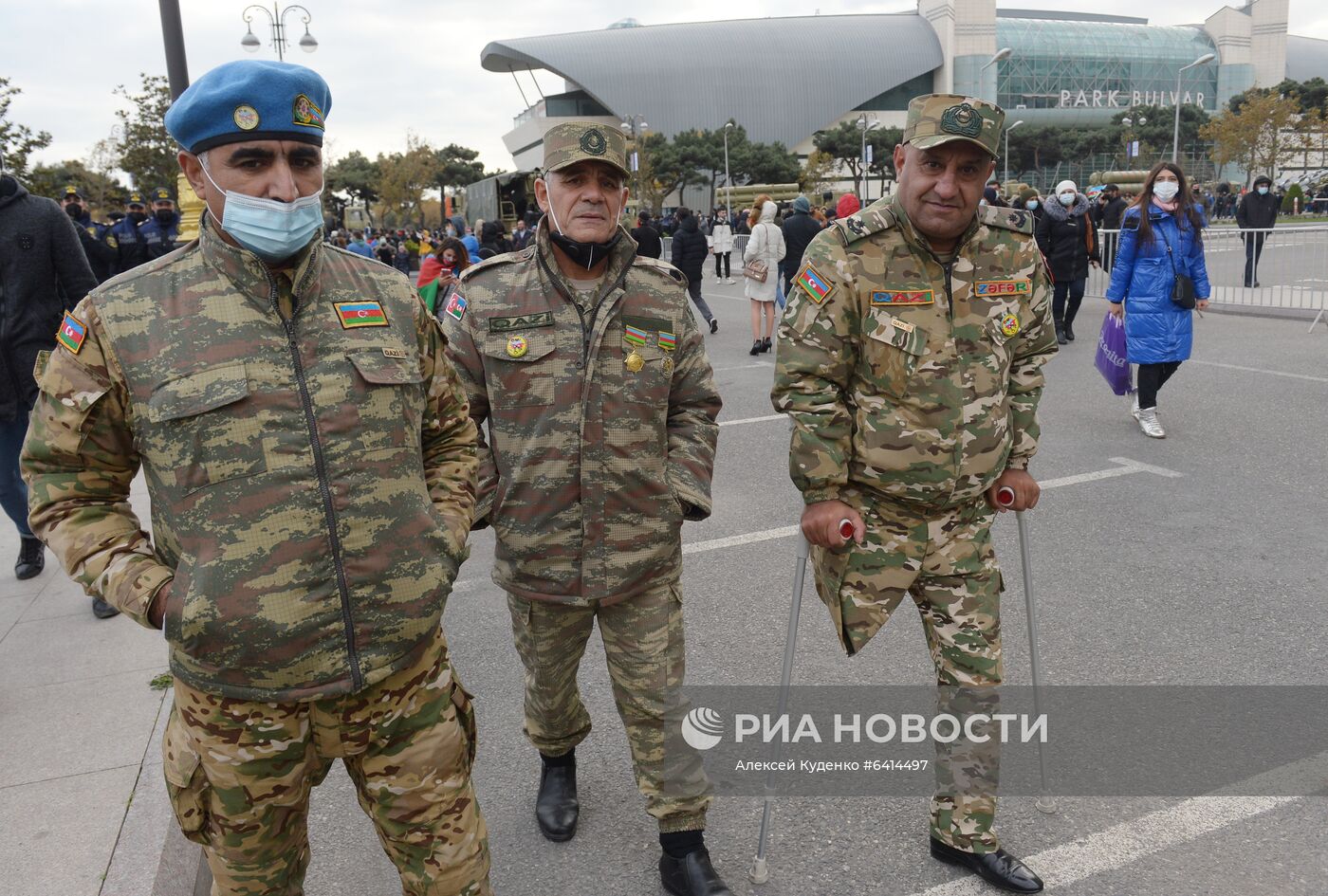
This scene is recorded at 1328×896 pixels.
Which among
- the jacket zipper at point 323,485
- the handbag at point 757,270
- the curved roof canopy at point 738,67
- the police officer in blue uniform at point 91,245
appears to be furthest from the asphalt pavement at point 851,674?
the curved roof canopy at point 738,67

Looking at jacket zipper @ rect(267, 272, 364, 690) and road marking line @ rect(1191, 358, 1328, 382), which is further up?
jacket zipper @ rect(267, 272, 364, 690)

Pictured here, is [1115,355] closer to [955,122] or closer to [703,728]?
[955,122]

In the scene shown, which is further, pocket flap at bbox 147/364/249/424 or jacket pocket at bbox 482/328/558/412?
jacket pocket at bbox 482/328/558/412

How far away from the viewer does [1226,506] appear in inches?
224

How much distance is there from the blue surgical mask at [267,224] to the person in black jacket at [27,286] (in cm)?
355

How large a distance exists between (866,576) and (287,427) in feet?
5.25

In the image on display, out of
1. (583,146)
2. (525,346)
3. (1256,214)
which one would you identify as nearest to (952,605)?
(525,346)

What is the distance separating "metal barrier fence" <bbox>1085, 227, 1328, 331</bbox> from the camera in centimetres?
1355

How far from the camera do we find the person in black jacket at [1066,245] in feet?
38.3

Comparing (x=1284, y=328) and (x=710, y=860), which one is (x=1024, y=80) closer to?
(x=1284, y=328)

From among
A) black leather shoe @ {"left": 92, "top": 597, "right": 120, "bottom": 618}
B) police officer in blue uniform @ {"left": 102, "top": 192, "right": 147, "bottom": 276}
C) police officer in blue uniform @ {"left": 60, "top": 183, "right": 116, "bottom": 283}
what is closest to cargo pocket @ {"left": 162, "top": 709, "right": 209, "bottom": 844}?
black leather shoe @ {"left": 92, "top": 597, "right": 120, "bottom": 618}

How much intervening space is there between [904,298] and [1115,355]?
5.43 metres

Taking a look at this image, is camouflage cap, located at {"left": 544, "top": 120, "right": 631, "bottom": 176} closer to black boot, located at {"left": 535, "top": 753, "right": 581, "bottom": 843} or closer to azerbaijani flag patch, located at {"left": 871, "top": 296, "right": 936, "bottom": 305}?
azerbaijani flag patch, located at {"left": 871, "top": 296, "right": 936, "bottom": 305}

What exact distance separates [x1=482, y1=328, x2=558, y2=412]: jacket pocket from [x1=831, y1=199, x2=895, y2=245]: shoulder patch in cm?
85
